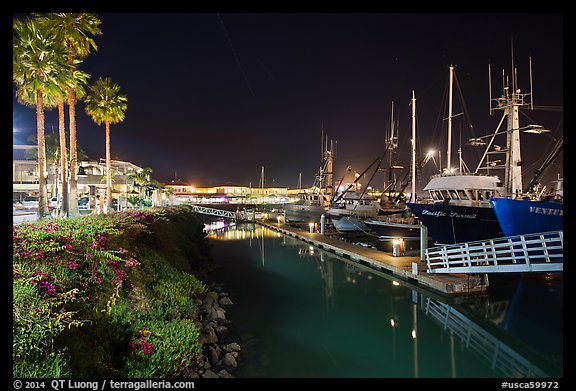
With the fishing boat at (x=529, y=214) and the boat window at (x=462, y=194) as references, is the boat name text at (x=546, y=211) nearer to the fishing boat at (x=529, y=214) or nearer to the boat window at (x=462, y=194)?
the fishing boat at (x=529, y=214)

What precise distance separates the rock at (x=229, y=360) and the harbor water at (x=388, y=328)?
0.25 metres

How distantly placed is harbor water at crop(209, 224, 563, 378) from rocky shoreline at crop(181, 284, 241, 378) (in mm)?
433

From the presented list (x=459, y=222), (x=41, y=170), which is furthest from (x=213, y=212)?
(x=459, y=222)

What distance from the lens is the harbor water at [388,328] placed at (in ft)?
33.8

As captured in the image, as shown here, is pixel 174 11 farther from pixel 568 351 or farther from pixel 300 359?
pixel 568 351

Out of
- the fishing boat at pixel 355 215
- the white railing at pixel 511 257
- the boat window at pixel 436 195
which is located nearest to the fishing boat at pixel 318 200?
the fishing boat at pixel 355 215

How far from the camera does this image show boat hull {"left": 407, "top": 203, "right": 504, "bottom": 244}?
79.4 feet

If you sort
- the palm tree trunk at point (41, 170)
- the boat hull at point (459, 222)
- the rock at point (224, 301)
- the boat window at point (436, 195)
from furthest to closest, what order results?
the boat window at point (436, 195) < the boat hull at point (459, 222) < the palm tree trunk at point (41, 170) < the rock at point (224, 301)

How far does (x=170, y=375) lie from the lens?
778cm

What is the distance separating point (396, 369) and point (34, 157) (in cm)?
6353

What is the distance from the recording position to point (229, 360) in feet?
31.9

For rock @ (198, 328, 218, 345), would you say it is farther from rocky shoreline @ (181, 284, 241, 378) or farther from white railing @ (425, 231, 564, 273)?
white railing @ (425, 231, 564, 273)

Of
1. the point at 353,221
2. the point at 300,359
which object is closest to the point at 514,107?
the point at 353,221

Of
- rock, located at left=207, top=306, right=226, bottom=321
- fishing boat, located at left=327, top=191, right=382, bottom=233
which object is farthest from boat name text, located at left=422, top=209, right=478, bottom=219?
rock, located at left=207, top=306, right=226, bottom=321
